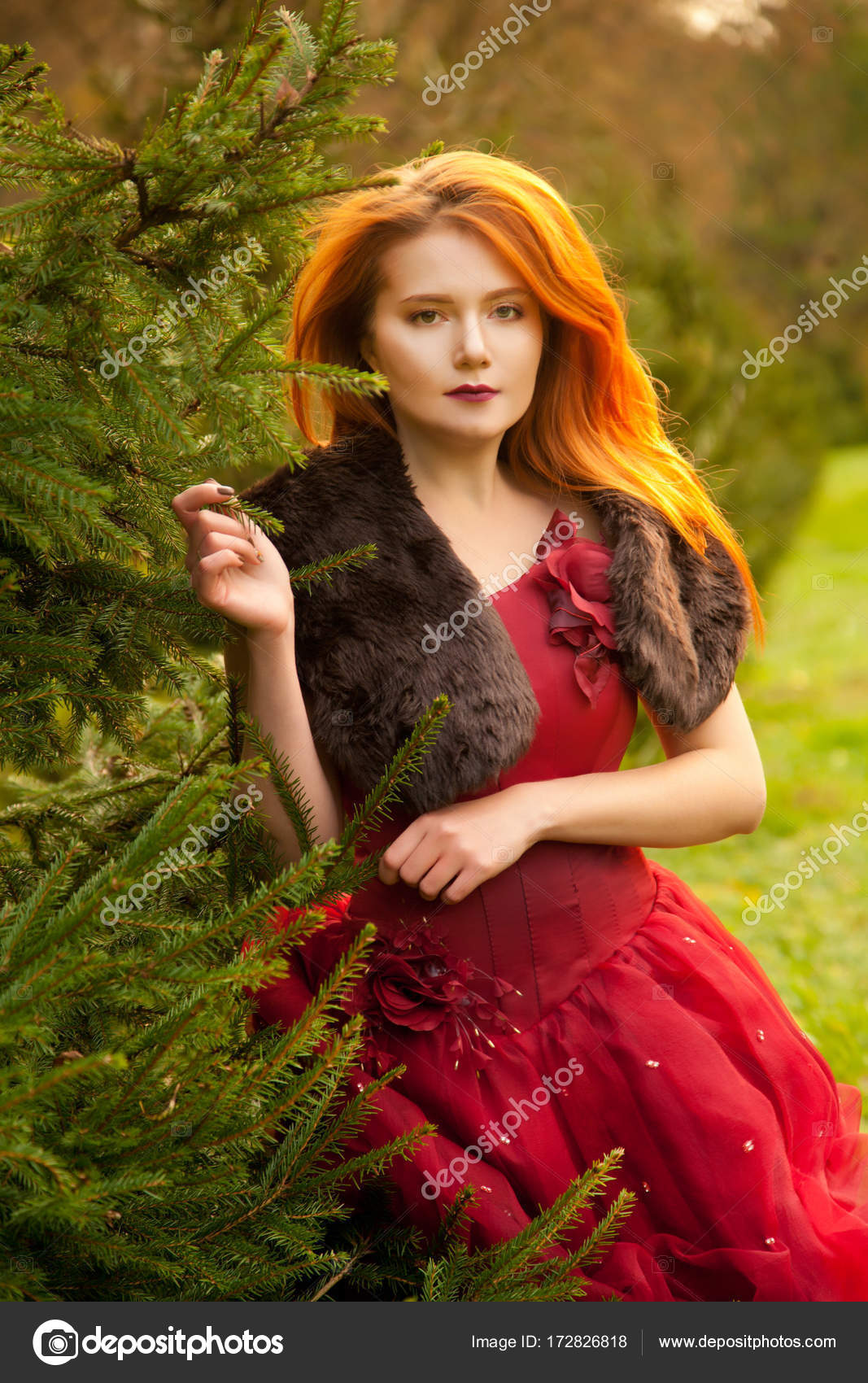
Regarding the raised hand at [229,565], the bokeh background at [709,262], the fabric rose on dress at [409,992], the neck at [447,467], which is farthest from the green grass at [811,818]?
the raised hand at [229,565]

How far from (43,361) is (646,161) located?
12.4 m

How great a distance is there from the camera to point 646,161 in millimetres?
12289

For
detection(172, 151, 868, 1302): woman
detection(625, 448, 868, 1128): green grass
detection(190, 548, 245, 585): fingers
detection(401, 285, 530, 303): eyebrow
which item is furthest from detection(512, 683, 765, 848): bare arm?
detection(625, 448, 868, 1128): green grass

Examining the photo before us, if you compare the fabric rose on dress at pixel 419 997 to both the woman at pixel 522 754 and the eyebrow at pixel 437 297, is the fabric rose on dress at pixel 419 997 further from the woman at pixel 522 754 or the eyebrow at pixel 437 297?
the eyebrow at pixel 437 297

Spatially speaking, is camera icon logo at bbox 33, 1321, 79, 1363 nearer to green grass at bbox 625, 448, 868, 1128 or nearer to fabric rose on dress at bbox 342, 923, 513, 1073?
fabric rose on dress at bbox 342, 923, 513, 1073

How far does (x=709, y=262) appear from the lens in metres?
9.13

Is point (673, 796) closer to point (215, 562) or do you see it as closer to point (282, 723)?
point (282, 723)

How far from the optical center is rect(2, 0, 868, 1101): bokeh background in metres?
4.50

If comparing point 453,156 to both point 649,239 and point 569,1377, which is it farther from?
point 649,239

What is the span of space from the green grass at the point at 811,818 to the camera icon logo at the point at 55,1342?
8.62 feet

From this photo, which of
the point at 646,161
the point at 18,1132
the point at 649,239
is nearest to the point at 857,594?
the point at 649,239

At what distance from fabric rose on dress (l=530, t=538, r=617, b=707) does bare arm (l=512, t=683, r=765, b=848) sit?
133 mm

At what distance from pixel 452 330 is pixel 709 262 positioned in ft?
26.6

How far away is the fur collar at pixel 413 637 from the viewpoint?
175cm
